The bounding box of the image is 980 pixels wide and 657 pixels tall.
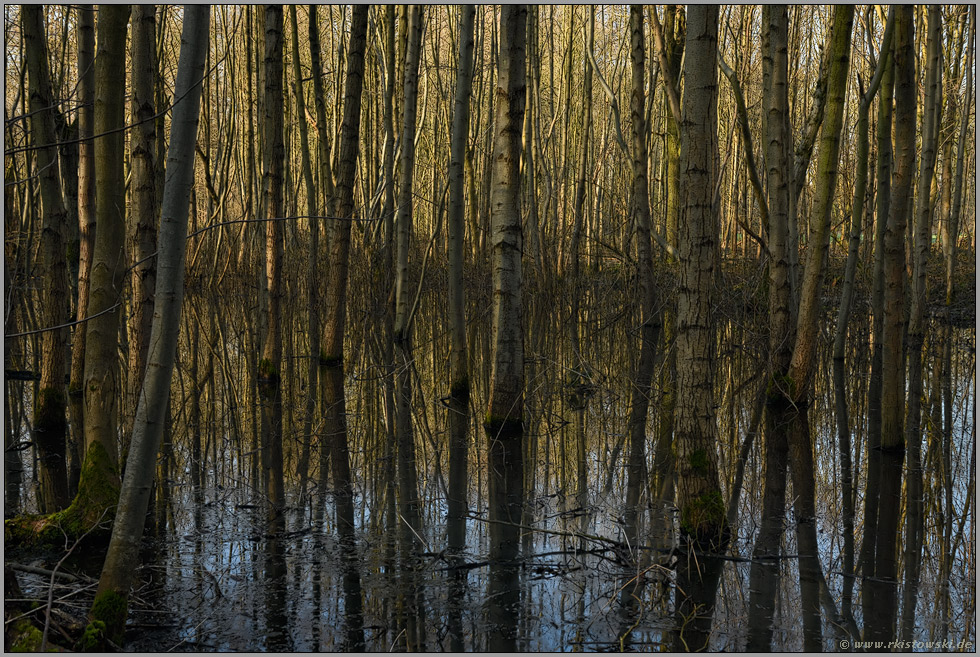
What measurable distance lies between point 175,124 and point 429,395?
549cm

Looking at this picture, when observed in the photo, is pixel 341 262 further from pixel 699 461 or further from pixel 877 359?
pixel 877 359

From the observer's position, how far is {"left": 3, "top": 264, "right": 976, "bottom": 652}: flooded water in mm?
2971

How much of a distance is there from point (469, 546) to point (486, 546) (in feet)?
0.28

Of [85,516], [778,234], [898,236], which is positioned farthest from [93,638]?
[778,234]

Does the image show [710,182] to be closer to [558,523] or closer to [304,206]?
[558,523]

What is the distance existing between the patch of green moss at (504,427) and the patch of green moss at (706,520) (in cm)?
252

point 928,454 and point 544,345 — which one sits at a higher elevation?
point 544,345

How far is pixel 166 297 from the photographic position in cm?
259

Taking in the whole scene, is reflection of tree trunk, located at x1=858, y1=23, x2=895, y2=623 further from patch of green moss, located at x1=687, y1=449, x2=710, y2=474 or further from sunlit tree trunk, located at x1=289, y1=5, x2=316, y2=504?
sunlit tree trunk, located at x1=289, y1=5, x2=316, y2=504

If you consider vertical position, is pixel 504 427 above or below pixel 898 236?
below

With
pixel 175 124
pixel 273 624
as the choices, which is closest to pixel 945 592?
pixel 273 624

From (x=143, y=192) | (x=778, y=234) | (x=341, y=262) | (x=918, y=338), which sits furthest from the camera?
(x=918, y=338)

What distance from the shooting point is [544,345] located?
1012cm

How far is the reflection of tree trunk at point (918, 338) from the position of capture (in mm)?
3518
